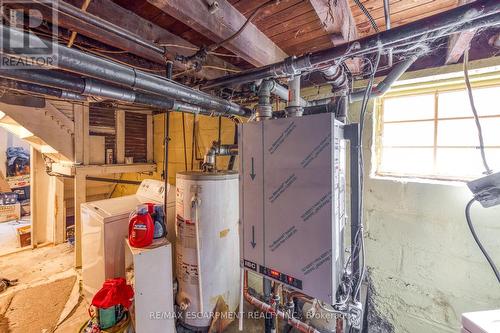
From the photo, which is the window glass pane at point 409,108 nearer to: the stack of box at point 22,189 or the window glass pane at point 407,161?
the window glass pane at point 407,161

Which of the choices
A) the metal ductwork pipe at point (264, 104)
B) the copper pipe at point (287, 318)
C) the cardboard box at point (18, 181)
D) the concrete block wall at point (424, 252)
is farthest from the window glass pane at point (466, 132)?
the cardboard box at point (18, 181)

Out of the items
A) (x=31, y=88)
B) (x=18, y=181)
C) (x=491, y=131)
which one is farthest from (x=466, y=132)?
(x=18, y=181)

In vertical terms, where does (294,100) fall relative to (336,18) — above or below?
below

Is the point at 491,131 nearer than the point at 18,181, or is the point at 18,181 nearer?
Answer: the point at 491,131

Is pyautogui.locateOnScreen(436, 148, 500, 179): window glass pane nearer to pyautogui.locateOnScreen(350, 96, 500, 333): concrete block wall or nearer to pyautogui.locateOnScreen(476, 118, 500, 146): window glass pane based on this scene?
pyautogui.locateOnScreen(476, 118, 500, 146): window glass pane

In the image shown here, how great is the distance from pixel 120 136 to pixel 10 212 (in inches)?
157

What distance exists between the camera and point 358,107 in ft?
6.03

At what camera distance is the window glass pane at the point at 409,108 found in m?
1.73

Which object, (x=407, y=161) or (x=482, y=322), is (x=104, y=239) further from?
(x=407, y=161)

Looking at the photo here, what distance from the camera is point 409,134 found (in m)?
1.80

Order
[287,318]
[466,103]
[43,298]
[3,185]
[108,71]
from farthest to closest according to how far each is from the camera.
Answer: [3,185] → [43,298] → [466,103] → [287,318] → [108,71]

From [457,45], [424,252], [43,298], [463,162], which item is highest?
[457,45]
